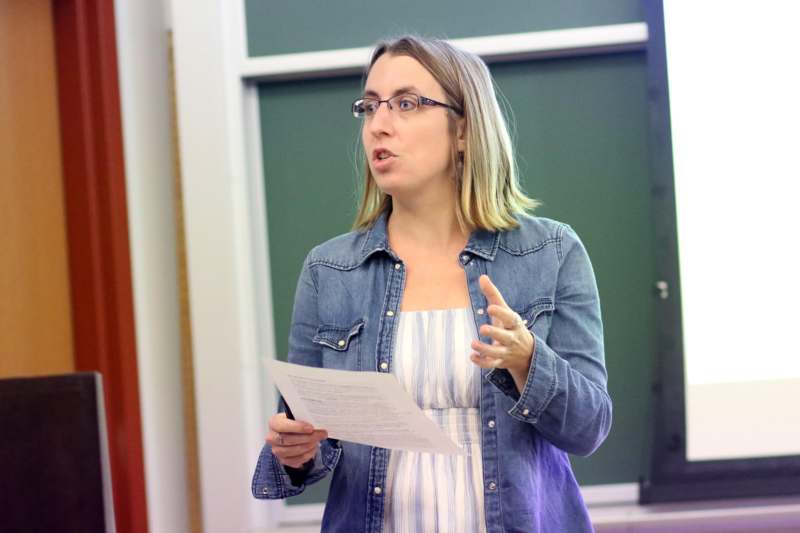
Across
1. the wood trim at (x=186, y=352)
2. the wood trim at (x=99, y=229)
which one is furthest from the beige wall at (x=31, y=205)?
the wood trim at (x=186, y=352)

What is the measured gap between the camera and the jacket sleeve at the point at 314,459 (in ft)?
5.06

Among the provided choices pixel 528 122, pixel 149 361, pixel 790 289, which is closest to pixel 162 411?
pixel 149 361

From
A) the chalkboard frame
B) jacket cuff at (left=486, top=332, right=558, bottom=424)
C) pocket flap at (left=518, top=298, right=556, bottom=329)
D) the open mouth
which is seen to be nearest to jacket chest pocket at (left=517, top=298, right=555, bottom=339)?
pocket flap at (left=518, top=298, right=556, bottom=329)

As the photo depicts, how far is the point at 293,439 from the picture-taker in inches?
56.4

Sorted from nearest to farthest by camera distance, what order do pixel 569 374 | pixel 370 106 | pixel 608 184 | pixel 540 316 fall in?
pixel 569 374, pixel 540 316, pixel 370 106, pixel 608 184

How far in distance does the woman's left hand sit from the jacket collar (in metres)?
0.26

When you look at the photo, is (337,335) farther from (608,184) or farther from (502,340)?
(608,184)

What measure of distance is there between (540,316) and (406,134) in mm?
397

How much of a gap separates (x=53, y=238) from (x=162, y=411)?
581 mm

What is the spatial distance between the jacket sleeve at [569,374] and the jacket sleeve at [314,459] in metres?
0.34

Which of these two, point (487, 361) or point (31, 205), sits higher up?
point (31, 205)

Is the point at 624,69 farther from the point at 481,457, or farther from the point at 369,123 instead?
the point at 481,457

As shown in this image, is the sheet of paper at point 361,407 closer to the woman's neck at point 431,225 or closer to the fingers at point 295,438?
the fingers at point 295,438

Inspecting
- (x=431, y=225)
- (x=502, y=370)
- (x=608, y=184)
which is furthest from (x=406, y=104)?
(x=608, y=184)
